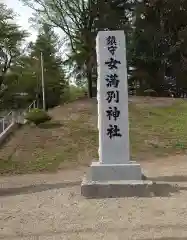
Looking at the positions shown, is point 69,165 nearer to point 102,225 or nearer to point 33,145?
point 33,145

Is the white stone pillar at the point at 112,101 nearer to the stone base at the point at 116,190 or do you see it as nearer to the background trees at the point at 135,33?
the stone base at the point at 116,190

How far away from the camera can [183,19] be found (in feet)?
89.8

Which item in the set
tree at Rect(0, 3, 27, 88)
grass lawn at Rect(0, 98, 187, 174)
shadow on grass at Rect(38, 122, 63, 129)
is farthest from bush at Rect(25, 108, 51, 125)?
tree at Rect(0, 3, 27, 88)

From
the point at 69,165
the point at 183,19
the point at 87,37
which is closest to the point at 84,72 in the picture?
the point at 87,37

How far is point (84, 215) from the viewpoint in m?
5.99

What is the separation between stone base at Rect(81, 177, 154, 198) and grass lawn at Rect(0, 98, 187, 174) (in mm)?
4837

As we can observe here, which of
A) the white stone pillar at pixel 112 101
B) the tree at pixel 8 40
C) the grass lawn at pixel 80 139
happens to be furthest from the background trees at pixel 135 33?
the white stone pillar at pixel 112 101

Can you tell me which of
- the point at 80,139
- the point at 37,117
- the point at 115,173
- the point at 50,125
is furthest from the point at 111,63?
the point at 37,117

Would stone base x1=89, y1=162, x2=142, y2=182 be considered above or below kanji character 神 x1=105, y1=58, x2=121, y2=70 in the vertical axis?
below

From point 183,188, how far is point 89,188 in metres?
1.92

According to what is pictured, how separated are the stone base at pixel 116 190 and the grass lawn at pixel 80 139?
15.9 feet

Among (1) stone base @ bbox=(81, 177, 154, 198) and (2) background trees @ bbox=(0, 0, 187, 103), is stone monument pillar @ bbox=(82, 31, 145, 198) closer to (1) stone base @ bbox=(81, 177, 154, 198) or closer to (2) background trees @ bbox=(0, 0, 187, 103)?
(1) stone base @ bbox=(81, 177, 154, 198)

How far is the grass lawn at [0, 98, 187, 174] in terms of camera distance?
13000 millimetres

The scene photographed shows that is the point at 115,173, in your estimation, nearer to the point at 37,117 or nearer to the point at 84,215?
the point at 84,215
